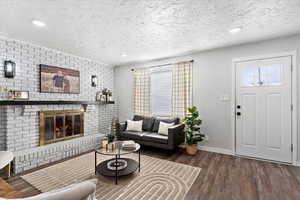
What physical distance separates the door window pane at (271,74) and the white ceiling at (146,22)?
60 cm

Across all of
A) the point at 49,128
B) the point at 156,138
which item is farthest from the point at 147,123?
the point at 49,128

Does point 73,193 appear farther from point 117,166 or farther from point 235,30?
point 235,30

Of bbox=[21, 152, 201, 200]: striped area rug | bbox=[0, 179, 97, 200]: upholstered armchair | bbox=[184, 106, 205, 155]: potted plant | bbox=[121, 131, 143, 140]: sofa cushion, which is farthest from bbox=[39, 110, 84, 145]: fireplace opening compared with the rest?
bbox=[0, 179, 97, 200]: upholstered armchair

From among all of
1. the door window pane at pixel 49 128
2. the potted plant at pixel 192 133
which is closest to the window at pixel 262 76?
the potted plant at pixel 192 133

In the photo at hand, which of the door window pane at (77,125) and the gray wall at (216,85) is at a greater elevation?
the gray wall at (216,85)

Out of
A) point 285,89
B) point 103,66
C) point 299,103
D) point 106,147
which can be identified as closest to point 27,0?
point 106,147

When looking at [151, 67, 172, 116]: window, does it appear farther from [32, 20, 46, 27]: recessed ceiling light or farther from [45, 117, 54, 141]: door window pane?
[32, 20, 46, 27]: recessed ceiling light

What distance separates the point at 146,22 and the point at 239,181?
9.19 feet

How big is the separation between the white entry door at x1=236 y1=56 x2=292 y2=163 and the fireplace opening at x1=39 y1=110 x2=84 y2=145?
12.7ft

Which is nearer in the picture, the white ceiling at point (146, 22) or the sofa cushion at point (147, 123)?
the white ceiling at point (146, 22)

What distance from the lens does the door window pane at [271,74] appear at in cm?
286

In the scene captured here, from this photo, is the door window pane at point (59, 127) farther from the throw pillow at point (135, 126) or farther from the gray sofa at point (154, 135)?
the throw pillow at point (135, 126)

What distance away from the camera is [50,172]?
8.11ft

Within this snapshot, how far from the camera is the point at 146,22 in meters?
2.20
